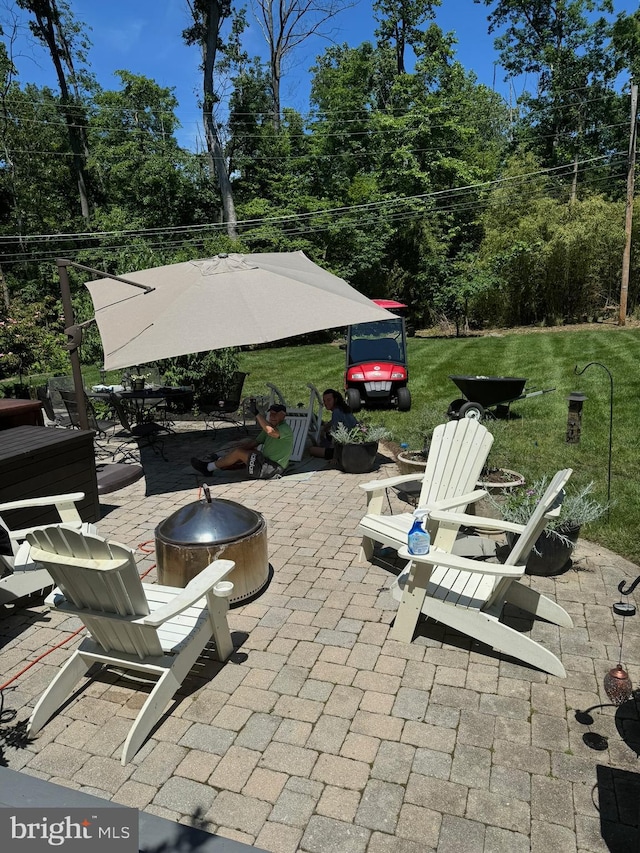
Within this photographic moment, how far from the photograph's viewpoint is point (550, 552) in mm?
4219

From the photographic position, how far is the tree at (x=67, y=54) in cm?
2339

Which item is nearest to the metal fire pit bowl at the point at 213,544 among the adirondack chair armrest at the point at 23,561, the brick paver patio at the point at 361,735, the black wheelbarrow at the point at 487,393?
the brick paver patio at the point at 361,735

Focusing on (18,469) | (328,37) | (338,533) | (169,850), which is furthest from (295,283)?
(328,37)

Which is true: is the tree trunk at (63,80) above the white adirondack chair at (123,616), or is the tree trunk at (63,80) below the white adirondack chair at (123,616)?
above

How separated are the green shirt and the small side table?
332 centimetres

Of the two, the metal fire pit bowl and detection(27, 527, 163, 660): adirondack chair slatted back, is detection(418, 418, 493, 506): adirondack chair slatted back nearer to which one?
the metal fire pit bowl

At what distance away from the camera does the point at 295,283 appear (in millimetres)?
6590

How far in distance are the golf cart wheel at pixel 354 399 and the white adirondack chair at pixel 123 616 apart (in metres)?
6.87

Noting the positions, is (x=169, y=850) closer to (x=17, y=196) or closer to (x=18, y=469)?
(x=18, y=469)

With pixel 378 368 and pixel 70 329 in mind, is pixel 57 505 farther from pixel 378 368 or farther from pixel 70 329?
pixel 378 368

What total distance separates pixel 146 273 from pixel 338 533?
180 inches

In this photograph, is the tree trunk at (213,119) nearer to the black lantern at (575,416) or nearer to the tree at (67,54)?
the tree at (67,54)

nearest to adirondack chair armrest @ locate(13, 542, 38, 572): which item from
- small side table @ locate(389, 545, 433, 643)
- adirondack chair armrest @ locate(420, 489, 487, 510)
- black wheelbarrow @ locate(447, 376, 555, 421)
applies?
small side table @ locate(389, 545, 433, 643)

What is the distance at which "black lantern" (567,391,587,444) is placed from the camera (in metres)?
7.23
